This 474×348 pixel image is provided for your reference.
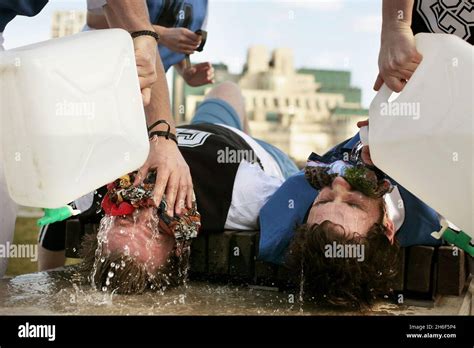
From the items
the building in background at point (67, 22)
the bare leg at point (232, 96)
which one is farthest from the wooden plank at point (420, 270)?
the building in background at point (67, 22)

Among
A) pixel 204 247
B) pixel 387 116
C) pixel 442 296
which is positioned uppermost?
pixel 387 116

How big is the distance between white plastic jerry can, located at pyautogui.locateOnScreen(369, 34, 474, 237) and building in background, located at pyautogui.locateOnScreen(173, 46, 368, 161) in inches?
234

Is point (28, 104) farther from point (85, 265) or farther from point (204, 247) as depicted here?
point (204, 247)

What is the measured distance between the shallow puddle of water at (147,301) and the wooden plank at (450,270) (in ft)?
0.56

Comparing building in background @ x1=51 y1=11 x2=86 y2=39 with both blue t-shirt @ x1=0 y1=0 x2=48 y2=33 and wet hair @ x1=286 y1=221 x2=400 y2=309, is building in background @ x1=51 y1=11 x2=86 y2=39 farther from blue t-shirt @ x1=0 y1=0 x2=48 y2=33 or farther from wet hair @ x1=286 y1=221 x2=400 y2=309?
wet hair @ x1=286 y1=221 x2=400 y2=309

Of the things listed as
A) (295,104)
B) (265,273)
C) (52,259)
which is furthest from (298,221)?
(295,104)

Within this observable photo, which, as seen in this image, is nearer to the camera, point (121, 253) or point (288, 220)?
point (121, 253)

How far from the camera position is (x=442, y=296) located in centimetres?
193

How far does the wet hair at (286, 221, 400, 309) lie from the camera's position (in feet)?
5.41

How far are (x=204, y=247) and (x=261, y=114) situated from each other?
21.3 feet

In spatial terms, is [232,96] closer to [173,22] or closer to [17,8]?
[173,22]

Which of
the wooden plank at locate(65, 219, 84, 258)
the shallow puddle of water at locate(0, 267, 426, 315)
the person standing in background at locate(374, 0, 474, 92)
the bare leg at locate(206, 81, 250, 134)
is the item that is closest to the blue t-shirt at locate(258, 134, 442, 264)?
the shallow puddle of water at locate(0, 267, 426, 315)

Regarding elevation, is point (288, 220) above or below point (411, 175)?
below
